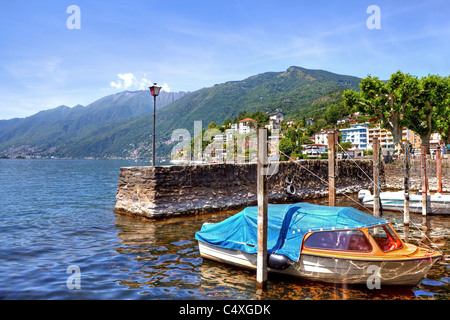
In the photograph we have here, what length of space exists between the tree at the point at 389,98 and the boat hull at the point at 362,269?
141 ft

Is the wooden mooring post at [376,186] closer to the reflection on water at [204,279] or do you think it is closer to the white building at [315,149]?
the reflection on water at [204,279]

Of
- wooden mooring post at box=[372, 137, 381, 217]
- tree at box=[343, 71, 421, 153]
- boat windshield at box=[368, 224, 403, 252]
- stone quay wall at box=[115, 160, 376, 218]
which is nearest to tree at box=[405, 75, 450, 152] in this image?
tree at box=[343, 71, 421, 153]

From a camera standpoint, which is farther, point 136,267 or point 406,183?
point 406,183

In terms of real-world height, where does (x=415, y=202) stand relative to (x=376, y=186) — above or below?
below

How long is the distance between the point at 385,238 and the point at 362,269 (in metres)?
1.60

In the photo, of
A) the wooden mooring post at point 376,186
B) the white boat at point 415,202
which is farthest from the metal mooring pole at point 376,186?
the white boat at point 415,202

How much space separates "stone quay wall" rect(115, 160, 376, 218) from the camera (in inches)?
768

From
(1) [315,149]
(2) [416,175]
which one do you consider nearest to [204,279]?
(2) [416,175]

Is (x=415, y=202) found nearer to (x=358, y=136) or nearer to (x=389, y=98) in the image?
(x=389, y=98)

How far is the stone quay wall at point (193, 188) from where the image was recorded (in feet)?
64.0

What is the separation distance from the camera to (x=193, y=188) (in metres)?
21.2

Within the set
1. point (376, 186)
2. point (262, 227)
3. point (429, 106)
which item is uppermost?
point (429, 106)

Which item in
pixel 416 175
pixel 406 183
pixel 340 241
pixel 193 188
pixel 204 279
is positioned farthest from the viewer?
pixel 416 175
